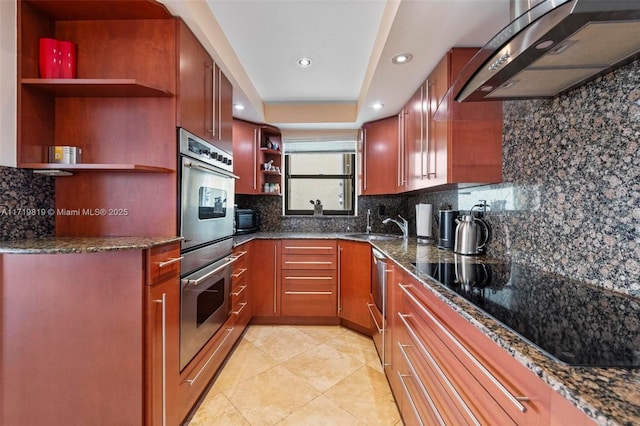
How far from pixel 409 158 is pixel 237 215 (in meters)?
1.82

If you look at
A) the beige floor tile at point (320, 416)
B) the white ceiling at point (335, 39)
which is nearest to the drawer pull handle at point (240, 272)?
the beige floor tile at point (320, 416)

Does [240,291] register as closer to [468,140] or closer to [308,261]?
[308,261]

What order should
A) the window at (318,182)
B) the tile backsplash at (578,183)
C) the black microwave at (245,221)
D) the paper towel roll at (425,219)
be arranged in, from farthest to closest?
the window at (318,182)
the black microwave at (245,221)
the paper towel roll at (425,219)
the tile backsplash at (578,183)

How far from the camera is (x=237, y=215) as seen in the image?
293 centimetres

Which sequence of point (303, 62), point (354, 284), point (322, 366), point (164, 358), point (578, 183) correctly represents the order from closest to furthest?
point (578, 183)
point (164, 358)
point (322, 366)
point (303, 62)
point (354, 284)

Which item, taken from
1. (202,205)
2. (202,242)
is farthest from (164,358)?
(202,205)

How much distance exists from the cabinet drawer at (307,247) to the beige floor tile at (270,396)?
1122 millimetres

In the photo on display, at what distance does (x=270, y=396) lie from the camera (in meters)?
1.74

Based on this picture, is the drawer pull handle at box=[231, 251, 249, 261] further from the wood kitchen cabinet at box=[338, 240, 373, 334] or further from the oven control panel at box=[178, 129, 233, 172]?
the wood kitchen cabinet at box=[338, 240, 373, 334]

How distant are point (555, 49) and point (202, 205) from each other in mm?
1799

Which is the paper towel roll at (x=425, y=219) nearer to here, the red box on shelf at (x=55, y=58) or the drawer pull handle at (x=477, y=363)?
the drawer pull handle at (x=477, y=363)

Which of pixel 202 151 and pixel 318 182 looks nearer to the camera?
pixel 202 151

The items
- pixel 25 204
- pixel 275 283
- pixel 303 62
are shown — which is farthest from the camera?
pixel 275 283

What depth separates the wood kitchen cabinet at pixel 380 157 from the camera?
2.84m
